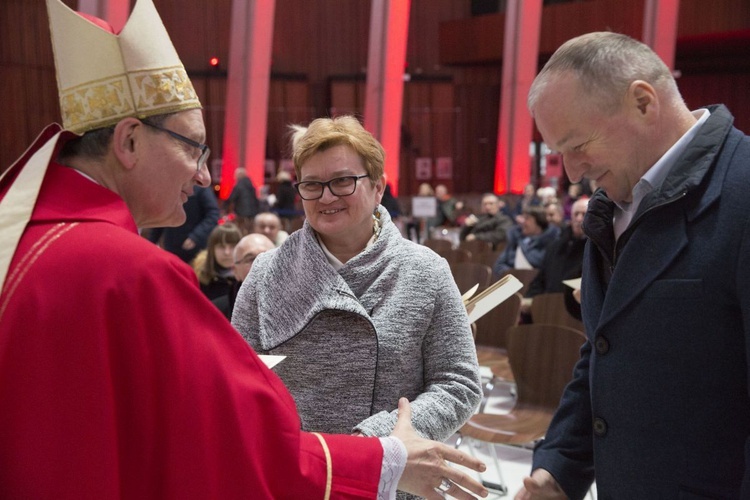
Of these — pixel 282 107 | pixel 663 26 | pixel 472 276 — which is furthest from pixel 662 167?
pixel 282 107

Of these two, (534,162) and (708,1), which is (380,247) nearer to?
(708,1)

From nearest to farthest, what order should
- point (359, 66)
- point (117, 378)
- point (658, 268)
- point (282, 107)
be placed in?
1. point (117, 378)
2. point (658, 268)
3. point (282, 107)
4. point (359, 66)

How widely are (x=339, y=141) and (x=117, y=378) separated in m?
1.03

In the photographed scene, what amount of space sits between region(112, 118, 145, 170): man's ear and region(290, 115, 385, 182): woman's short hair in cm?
68

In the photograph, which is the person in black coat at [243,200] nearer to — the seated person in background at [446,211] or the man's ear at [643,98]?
the seated person in background at [446,211]

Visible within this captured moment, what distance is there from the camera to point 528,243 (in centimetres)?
757

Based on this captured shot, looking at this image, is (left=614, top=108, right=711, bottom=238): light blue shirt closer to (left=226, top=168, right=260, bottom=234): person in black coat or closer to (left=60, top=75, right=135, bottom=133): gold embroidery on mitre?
(left=60, top=75, right=135, bottom=133): gold embroidery on mitre

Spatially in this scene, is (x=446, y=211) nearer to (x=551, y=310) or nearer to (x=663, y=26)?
(x=663, y=26)

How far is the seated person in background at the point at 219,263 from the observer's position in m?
5.25

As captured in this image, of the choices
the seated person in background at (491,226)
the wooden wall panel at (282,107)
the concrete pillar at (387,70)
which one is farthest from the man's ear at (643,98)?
the wooden wall panel at (282,107)

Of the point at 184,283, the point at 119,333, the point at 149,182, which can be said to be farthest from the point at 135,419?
the point at 149,182

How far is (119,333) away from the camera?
1.44m

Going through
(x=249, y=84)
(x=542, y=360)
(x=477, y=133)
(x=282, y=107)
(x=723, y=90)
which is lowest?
(x=542, y=360)

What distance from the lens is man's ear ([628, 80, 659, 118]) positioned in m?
1.64
